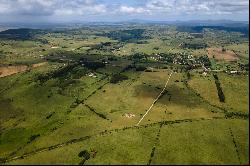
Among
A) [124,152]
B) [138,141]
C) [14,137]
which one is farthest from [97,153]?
[14,137]

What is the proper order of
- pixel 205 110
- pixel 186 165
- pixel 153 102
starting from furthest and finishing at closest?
pixel 153 102
pixel 205 110
pixel 186 165

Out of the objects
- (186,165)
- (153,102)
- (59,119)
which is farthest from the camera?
(153,102)

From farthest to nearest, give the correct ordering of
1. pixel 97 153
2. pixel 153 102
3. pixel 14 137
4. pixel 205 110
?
pixel 153 102
pixel 205 110
pixel 14 137
pixel 97 153

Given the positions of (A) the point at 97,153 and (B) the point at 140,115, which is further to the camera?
(B) the point at 140,115

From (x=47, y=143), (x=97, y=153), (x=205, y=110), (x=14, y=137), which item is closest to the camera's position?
(x=97, y=153)

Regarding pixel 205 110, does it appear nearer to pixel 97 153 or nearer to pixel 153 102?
pixel 153 102

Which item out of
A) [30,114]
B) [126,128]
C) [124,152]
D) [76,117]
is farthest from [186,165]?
[30,114]

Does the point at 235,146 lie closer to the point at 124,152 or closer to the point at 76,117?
the point at 124,152

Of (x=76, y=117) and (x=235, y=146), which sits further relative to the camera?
(x=76, y=117)
